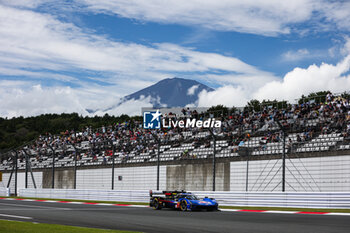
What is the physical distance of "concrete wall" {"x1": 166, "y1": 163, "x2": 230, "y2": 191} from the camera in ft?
90.7

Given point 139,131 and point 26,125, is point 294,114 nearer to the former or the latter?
point 139,131

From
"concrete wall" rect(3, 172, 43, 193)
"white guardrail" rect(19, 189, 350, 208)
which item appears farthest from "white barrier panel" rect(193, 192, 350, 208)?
"concrete wall" rect(3, 172, 43, 193)

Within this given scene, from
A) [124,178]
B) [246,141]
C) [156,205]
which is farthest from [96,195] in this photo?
[246,141]

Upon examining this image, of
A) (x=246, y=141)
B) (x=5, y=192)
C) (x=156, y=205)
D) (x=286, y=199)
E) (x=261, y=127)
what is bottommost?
(x=5, y=192)

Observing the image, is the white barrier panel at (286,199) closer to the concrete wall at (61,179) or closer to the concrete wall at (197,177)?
the concrete wall at (197,177)

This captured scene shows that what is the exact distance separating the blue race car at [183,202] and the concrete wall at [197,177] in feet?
23.3

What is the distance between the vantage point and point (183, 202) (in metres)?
19.5

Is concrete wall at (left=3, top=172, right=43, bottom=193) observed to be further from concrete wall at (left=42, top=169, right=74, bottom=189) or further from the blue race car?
the blue race car

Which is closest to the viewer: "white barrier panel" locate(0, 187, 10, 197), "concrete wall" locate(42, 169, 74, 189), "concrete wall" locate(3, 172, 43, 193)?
"white barrier panel" locate(0, 187, 10, 197)

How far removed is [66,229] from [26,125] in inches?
4061

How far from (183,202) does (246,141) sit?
331 inches

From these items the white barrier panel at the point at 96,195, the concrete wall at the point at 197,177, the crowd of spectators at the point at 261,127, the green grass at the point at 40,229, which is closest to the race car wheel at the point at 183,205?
the crowd of spectators at the point at 261,127

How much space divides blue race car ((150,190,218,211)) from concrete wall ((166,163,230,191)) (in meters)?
7.11

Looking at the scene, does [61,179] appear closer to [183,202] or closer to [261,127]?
[261,127]
